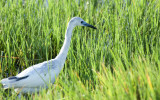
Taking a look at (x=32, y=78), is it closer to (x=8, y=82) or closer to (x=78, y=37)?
(x=8, y=82)

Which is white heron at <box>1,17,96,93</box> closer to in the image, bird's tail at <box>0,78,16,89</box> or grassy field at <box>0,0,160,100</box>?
bird's tail at <box>0,78,16,89</box>

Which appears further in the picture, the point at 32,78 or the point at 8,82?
the point at 32,78

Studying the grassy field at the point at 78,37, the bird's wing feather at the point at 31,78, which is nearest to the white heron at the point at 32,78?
the bird's wing feather at the point at 31,78

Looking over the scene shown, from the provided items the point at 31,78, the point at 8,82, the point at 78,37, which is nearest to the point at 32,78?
the point at 31,78

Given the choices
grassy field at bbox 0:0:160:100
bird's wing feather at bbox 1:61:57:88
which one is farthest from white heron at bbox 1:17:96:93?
grassy field at bbox 0:0:160:100

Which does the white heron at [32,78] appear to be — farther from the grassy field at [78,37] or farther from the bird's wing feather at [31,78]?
the grassy field at [78,37]

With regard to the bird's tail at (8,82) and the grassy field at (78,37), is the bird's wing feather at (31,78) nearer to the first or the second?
the bird's tail at (8,82)

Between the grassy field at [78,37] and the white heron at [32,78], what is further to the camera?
the grassy field at [78,37]

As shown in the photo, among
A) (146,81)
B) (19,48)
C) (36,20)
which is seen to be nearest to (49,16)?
(36,20)

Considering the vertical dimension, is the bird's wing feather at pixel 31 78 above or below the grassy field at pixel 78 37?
below

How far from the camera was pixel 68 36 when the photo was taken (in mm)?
3375

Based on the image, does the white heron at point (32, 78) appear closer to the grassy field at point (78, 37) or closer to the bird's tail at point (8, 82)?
the bird's tail at point (8, 82)

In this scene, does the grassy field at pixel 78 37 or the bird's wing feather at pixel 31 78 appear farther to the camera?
the grassy field at pixel 78 37

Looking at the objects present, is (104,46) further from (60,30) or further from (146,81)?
(146,81)
